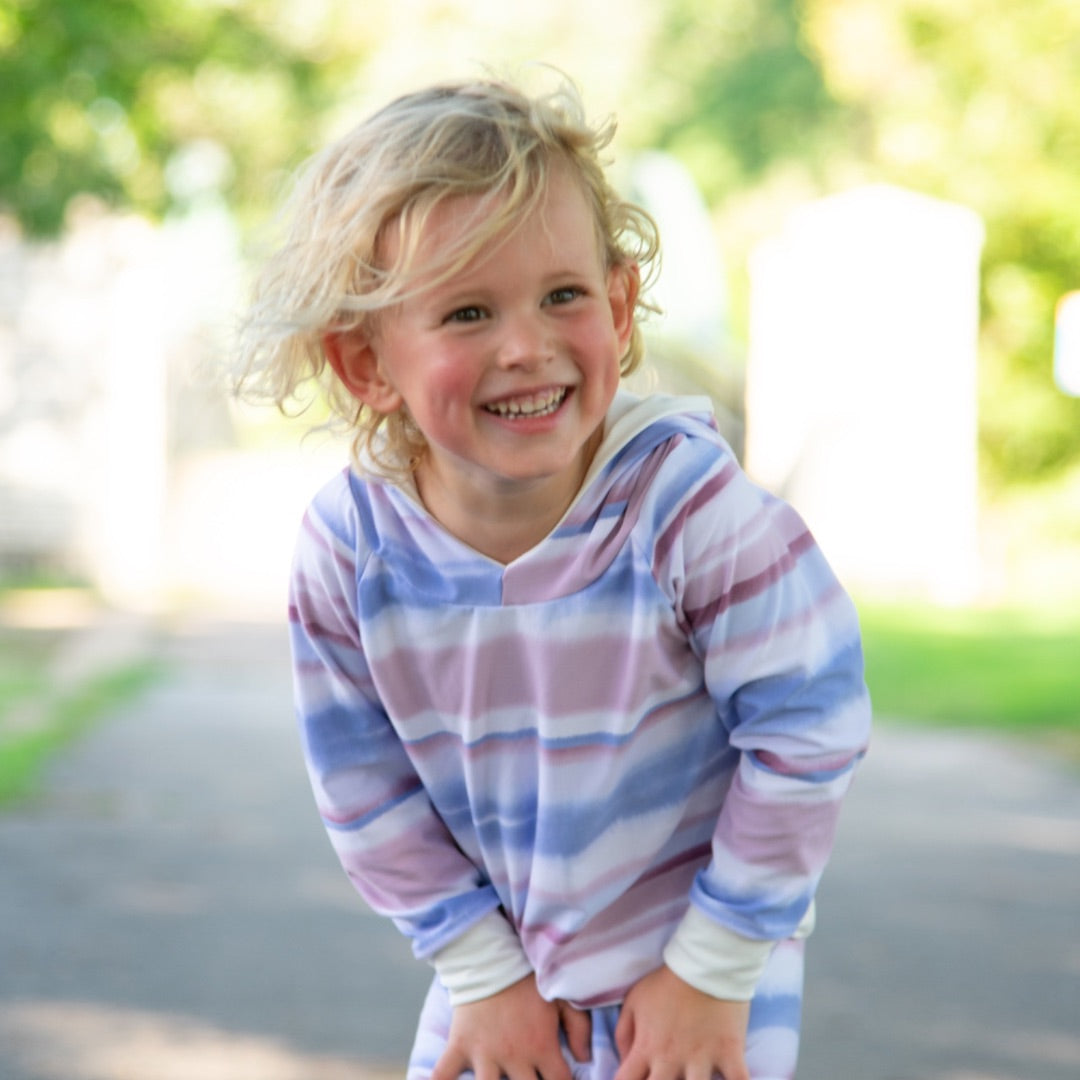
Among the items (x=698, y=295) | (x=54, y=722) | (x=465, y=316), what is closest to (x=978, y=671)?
(x=54, y=722)

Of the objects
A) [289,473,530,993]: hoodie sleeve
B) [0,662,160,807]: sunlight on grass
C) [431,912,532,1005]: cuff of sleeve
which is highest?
[289,473,530,993]: hoodie sleeve

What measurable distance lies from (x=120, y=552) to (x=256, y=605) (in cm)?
182

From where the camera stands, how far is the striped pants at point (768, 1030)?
190 centimetres

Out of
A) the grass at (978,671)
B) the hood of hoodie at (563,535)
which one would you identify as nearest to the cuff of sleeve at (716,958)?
the hood of hoodie at (563,535)

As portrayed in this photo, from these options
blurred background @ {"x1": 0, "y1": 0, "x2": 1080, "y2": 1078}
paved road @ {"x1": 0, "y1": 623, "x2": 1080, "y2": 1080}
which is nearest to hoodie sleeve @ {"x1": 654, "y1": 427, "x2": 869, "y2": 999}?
paved road @ {"x1": 0, "y1": 623, "x2": 1080, "y2": 1080}

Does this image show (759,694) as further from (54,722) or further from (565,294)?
(54,722)

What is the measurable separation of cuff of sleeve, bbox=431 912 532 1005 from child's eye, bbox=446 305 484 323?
63 cm

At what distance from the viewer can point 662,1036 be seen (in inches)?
72.3

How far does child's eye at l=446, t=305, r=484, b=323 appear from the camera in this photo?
179 centimetres

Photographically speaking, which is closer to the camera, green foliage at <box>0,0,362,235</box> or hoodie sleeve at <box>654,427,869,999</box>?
hoodie sleeve at <box>654,427,869,999</box>

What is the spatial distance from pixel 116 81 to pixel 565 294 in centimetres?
563

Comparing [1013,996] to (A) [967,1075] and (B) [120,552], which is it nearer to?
(A) [967,1075]

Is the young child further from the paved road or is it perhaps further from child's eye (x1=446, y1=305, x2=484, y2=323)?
the paved road

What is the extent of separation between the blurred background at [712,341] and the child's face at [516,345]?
3.13m
